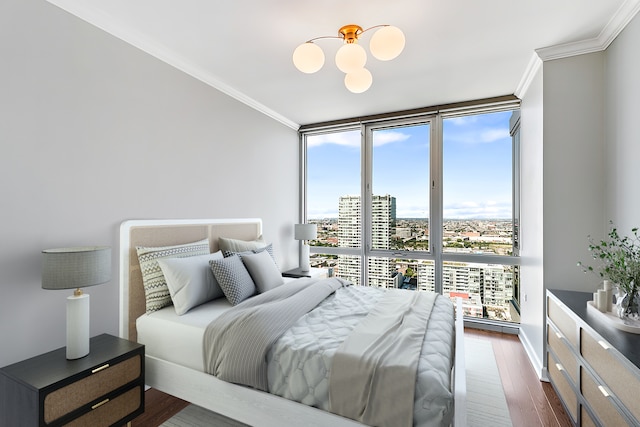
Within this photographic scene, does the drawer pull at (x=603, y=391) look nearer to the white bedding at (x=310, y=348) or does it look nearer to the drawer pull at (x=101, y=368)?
the white bedding at (x=310, y=348)

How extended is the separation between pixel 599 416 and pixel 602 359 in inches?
11.5

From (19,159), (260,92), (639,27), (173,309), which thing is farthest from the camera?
(260,92)

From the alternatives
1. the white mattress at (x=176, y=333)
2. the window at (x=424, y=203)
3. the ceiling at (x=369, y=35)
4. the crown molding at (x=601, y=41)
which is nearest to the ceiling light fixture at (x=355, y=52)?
the ceiling at (x=369, y=35)

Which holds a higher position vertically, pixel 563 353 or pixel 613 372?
pixel 613 372

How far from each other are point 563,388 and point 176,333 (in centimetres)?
266

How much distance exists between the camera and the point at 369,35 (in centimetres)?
231

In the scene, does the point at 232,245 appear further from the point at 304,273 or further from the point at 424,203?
the point at 424,203

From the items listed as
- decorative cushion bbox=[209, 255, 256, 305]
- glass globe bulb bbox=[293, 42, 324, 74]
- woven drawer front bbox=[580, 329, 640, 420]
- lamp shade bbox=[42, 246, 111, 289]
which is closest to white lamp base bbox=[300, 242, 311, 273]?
decorative cushion bbox=[209, 255, 256, 305]

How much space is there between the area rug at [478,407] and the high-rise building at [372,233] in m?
1.55


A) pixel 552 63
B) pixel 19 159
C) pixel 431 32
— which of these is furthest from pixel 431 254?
pixel 19 159

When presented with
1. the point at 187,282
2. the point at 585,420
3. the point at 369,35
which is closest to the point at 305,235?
the point at 187,282

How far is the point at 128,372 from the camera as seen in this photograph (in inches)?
70.0

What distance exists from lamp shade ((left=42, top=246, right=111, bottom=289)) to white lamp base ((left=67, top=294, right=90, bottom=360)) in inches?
6.3

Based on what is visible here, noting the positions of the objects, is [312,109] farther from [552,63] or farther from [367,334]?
[367,334]
